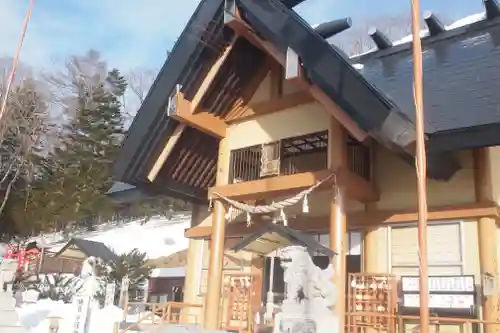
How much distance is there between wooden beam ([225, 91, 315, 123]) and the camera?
8727 mm

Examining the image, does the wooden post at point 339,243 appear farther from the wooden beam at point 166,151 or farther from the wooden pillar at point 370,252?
the wooden beam at point 166,151

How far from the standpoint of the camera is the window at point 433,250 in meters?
7.64

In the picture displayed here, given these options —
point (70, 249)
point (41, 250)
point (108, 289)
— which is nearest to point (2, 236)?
point (41, 250)

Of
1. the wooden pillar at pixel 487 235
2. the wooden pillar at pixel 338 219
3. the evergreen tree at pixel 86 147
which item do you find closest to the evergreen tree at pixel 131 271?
the evergreen tree at pixel 86 147

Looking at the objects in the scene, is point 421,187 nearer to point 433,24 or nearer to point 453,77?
point 453,77

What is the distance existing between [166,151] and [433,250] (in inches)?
201

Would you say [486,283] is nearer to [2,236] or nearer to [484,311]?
[484,311]

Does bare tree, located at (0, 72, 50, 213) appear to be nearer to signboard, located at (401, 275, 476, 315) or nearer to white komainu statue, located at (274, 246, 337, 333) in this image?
white komainu statue, located at (274, 246, 337, 333)

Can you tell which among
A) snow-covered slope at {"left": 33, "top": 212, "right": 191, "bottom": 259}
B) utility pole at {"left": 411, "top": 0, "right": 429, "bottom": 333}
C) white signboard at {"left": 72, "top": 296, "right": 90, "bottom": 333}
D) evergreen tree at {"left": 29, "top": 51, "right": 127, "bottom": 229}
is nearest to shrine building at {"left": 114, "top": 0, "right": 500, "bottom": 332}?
utility pole at {"left": 411, "top": 0, "right": 429, "bottom": 333}

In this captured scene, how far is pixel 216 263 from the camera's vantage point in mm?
8773

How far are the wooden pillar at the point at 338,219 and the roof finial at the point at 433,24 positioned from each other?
3871mm

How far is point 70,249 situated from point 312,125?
11264mm

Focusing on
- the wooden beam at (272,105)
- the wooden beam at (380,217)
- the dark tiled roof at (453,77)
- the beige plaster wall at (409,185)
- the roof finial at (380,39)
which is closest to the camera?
the dark tiled roof at (453,77)

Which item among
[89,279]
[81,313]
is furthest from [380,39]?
[81,313]
